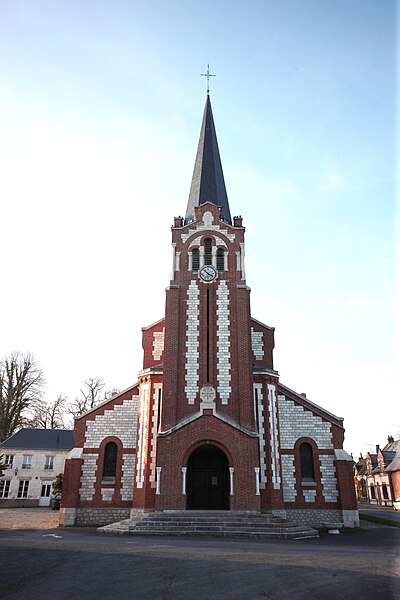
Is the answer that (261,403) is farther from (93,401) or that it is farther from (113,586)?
(93,401)

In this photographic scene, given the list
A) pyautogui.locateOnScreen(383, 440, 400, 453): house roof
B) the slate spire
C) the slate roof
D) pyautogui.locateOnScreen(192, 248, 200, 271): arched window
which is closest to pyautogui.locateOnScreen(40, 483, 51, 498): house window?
the slate roof

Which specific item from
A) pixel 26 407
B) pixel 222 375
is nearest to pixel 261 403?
pixel 222 375

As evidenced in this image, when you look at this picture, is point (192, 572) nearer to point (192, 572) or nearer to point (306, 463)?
point (192, 572)

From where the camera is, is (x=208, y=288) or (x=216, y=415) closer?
(x=216, y=415)

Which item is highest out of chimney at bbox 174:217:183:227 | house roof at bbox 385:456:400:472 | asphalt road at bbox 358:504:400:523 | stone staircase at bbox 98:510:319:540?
chimney at bbox 174:217:183:227

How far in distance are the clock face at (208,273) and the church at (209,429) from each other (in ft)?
0.30

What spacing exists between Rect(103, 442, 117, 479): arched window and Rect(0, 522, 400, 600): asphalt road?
10735 millimetres

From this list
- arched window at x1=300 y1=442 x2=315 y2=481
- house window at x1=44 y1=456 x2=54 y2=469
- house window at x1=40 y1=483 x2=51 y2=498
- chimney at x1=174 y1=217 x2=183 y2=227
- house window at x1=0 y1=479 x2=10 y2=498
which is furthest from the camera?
house window at x1=44 y1=456 x2=54 y2=469

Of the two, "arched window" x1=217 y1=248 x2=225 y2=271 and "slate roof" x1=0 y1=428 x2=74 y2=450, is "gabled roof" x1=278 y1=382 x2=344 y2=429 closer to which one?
"arched window" x1=217 y1=248 x2=225 y2=271

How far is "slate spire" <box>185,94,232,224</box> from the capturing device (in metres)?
30.8

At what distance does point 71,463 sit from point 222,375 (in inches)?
391

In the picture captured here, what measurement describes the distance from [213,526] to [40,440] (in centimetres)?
3751

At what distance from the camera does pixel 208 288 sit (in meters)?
27.1

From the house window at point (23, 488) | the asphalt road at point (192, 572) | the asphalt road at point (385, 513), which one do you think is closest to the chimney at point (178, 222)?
the asphalt road at point (192, 572)
